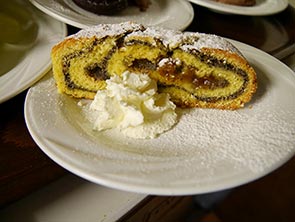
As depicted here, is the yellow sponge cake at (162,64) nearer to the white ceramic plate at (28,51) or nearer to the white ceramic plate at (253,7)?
the white ceramic plate at (28,51)

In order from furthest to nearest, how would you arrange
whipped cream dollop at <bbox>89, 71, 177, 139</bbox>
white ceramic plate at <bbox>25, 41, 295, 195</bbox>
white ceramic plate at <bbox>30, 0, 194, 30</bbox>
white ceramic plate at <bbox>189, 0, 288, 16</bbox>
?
white ceramic plate at <bbox>189, 0, 288, 16</bbox>
white ceramic plate at <bbox>30, 0, 194, 30</bbox>
whipped cream dollop at <bbox>89, 71, 177, 139</bbox>
white ceramic plate at <bbox>25, 41, 295, 195</bbox>

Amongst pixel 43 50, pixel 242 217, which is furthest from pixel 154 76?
pixel 242 217

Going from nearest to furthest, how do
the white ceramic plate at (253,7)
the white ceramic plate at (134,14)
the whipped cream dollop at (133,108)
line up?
the whipped cream dollop at (133,108) < the white ceramic plate at (134,14) < the white ceramic plate at (253,7)

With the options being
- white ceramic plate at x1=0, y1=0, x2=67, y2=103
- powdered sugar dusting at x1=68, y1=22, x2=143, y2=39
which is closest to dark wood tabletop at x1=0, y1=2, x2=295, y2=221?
white ceramic plate at x1=0, y1=0, x2=67, y2=103

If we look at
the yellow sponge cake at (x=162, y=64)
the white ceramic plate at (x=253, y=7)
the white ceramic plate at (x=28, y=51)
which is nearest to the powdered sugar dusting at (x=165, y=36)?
the yellow sponge cake at (x=162, y=64)

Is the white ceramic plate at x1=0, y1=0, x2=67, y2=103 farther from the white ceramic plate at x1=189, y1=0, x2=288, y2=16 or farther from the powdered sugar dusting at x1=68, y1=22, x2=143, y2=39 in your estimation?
the white ceramic plate at x1=189, y1=0, x2=288, y2=16

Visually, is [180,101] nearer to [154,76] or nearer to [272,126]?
[154,76]
